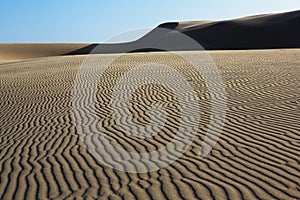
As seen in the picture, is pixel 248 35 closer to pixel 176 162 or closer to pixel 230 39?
pixel 230 39

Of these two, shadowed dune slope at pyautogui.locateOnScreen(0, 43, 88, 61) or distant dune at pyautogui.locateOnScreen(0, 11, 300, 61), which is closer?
distant dune at pyautogui.locateOnScreen(0, 11, 300, 61)

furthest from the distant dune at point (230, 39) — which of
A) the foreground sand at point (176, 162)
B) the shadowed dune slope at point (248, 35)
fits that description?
the foreground sand at point (176, 162)

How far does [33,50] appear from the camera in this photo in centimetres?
7756

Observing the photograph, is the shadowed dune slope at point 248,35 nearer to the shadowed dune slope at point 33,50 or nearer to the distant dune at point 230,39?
the distant dune at point 230,39

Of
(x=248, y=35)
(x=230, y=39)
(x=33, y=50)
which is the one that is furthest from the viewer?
(x=33, y=50)

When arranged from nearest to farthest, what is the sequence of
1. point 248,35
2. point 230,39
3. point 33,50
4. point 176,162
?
point 176,162 < point 230,39 < point 248,35 < point 33,50

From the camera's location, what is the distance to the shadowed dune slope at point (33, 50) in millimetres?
71919

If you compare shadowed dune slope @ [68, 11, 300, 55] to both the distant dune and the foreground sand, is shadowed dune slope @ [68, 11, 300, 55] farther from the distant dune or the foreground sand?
the foreground sand

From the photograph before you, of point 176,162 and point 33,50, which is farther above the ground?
point 176,162

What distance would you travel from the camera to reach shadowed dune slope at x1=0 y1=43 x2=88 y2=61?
2831 inches

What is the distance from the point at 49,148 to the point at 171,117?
329cm

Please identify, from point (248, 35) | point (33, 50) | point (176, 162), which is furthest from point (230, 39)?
point (176, 162)

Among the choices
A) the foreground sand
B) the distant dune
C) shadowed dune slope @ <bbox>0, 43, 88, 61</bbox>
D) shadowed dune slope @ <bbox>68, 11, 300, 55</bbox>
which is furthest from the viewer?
shadowed dune slope @ <bbox>0, 43, 88, 61</bbox>

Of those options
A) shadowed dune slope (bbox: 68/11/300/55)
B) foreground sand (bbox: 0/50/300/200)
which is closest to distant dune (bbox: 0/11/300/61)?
shadowed dune slope (bbox: 68/11/300/55)
